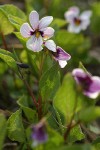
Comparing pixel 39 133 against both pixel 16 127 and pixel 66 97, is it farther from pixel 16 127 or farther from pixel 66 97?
pixel 16 127

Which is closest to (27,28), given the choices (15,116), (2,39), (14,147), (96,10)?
(15,116)

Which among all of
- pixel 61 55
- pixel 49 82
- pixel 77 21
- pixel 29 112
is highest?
pixel 61 55

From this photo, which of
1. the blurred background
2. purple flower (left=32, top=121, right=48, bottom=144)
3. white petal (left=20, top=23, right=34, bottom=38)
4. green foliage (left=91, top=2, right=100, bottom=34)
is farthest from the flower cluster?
green foliage (left=91, top=2, right=100, bottom=34)

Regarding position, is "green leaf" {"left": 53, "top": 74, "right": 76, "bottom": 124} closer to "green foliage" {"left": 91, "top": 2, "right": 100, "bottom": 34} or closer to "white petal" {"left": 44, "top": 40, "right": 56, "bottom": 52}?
"white petal" {"left": 44, "top": 40, "right": 56, "bottom": 52}

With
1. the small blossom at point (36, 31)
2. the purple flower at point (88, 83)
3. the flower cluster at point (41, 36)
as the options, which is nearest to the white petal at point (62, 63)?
the flower cluster at point (41, 36)

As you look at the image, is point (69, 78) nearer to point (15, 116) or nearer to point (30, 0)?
point (15, 116)

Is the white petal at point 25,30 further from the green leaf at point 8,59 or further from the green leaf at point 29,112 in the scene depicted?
the green leaf at point 29,112

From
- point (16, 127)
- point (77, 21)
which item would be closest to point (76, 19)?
point (77, 21)
